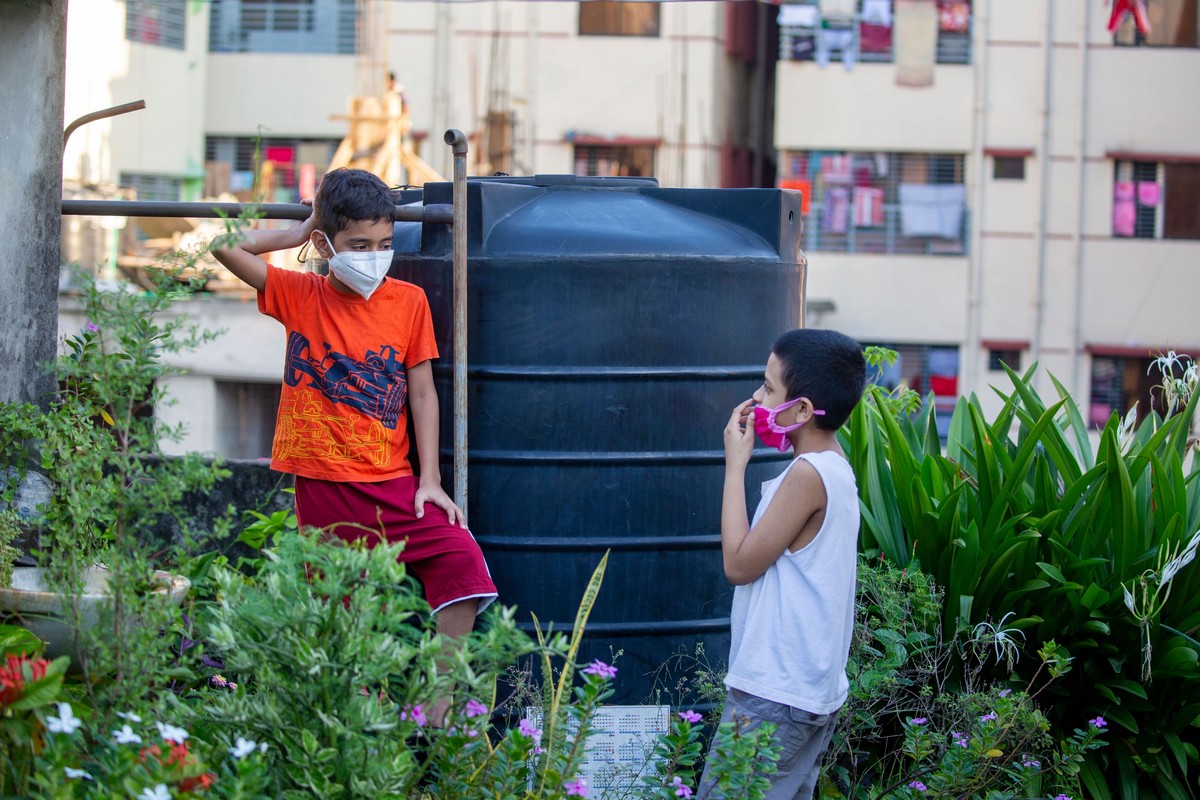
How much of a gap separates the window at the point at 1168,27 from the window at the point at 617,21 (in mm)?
6199

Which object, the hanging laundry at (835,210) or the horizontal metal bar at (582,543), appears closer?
the horizontal metal bar at (582,543)

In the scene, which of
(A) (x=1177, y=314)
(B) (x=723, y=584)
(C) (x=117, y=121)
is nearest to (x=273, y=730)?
(B) (x=723, y=584)

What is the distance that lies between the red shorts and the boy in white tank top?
642mm

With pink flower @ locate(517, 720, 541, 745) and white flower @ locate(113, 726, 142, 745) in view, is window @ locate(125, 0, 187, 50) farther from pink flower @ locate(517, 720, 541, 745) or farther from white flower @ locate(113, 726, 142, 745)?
white flower @ locate(113, 726, 142, 745)

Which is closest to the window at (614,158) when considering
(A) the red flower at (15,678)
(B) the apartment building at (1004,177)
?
(B) the apartment building at (1004,177)

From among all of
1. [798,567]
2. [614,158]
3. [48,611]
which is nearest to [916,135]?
[614,158]

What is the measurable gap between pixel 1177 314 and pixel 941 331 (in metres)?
3.19

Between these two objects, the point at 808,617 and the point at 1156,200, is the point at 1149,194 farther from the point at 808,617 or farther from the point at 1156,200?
the point at 808,617

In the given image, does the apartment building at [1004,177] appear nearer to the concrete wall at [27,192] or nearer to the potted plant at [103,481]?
the concrete wall at [27,192]

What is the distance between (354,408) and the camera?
9.94 ft

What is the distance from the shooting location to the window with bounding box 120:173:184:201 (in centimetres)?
1877

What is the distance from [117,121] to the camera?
1798 centimetres

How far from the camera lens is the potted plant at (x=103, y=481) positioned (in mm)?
2240

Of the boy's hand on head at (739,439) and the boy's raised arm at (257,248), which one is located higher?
the boy's raised arm at (257,248)
